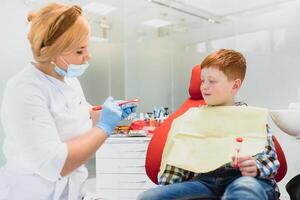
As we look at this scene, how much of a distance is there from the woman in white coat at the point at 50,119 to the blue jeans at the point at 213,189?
31 cm

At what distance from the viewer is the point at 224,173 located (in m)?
1.34

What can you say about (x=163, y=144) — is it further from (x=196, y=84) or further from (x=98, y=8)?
(x=98, y=8)

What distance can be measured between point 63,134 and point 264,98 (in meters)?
2.24

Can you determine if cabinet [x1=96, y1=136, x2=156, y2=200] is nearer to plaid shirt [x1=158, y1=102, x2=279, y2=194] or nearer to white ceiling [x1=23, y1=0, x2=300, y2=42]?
plaid shirt [x1=158, y1=102, x2=279, y2=194]

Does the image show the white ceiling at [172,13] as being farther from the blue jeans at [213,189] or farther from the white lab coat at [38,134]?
the white lab coat at [38,134]

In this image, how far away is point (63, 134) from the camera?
45.9 inches

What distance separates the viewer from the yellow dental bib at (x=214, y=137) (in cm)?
136

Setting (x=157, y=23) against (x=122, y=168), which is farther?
(x=157, y=23)

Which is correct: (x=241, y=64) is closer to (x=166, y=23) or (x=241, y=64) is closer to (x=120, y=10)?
(x=166, y=23)

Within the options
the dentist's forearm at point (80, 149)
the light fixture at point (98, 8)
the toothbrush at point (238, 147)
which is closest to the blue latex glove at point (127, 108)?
the dentist's forearm at point (80, 149)

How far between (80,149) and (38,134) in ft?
0.47

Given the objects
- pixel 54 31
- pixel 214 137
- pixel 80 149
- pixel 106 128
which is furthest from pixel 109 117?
pixel 214 137

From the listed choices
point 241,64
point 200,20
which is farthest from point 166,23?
point 241,64

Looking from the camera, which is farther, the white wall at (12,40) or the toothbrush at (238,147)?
the white wall at (12,40)
